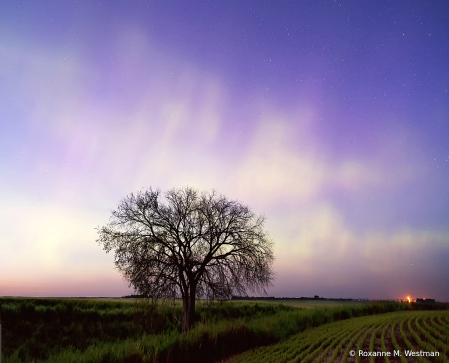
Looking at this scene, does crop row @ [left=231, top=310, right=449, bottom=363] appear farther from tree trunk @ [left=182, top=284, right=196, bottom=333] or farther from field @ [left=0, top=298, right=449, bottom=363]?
tree trunk @ [left=182, top=284, right=196, bottom=333]

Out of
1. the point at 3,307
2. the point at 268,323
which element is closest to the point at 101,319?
the point at 3,307

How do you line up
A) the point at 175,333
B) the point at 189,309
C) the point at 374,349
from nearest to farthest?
→ the point at 374,349 → the point at 175,333 → the point at 189,309

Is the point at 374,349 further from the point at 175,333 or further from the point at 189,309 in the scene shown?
the point at 189,309

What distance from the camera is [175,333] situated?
1535cm

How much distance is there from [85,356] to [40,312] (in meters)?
23.9

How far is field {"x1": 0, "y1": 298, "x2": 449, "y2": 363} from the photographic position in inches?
515

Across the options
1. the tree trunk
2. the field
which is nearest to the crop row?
the field

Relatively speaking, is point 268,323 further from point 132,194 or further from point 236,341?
point 132,194

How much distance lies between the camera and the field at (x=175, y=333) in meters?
13.1

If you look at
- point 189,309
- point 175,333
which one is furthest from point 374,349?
point 189,309

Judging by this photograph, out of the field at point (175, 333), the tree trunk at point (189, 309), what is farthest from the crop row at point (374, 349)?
the tree trunk at point (189, 309)

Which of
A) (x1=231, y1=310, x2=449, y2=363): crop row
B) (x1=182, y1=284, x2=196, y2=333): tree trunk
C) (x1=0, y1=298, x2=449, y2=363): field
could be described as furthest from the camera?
(x1=182, y1=284, x2=196, y2=333): tree trunk

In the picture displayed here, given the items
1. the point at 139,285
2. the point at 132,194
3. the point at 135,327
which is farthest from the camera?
the point at 135,327

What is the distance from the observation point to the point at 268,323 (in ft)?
68.0
